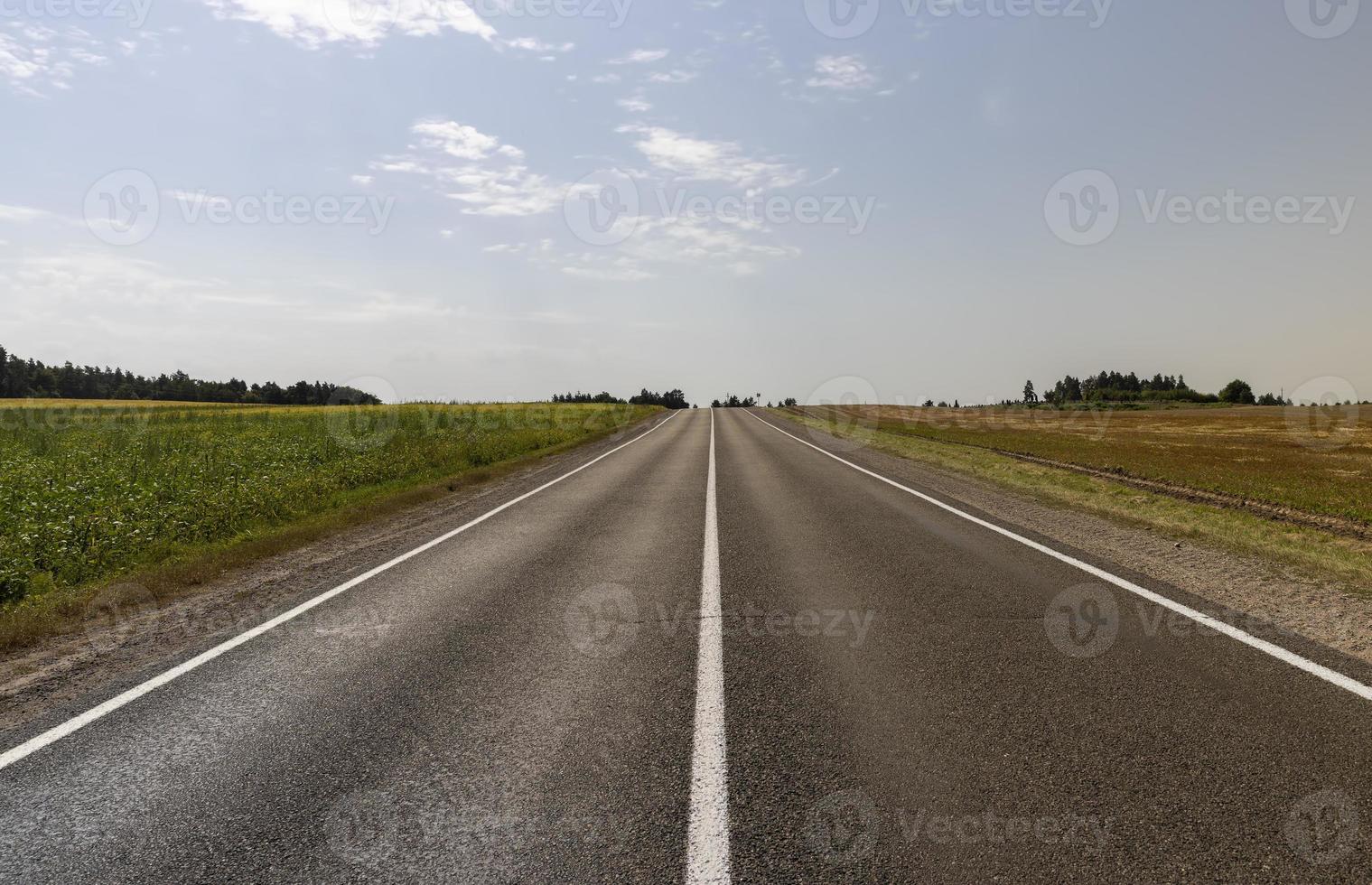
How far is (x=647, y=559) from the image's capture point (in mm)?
8672

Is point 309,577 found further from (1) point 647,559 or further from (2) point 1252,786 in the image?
(2) point 1252,786

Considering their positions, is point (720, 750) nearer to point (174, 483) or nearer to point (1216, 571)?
point (1216, 571)

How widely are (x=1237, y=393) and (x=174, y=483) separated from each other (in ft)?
385

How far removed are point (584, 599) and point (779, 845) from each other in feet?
13.8

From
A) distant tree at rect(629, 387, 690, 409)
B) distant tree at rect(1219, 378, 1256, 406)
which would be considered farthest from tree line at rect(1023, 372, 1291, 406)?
distant tree at rect(629, 387, 690, 409)

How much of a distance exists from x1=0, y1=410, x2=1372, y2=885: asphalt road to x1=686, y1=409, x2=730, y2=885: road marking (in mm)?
20

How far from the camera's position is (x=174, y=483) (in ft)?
46.5

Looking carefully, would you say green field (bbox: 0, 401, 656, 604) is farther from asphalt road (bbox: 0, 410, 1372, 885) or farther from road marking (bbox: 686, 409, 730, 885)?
road marking (bbox: 686, 409, 730, 885)

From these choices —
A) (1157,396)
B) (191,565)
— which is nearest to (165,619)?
(191,565)

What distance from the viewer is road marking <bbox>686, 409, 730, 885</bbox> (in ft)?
9.21

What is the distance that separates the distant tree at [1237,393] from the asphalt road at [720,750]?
362 ft

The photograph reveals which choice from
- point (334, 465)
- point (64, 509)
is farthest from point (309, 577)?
point (334, 465)

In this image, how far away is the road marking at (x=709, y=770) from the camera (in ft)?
9.21

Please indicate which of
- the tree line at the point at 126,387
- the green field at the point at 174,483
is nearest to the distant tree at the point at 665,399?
the tree line at the point at 126,387
